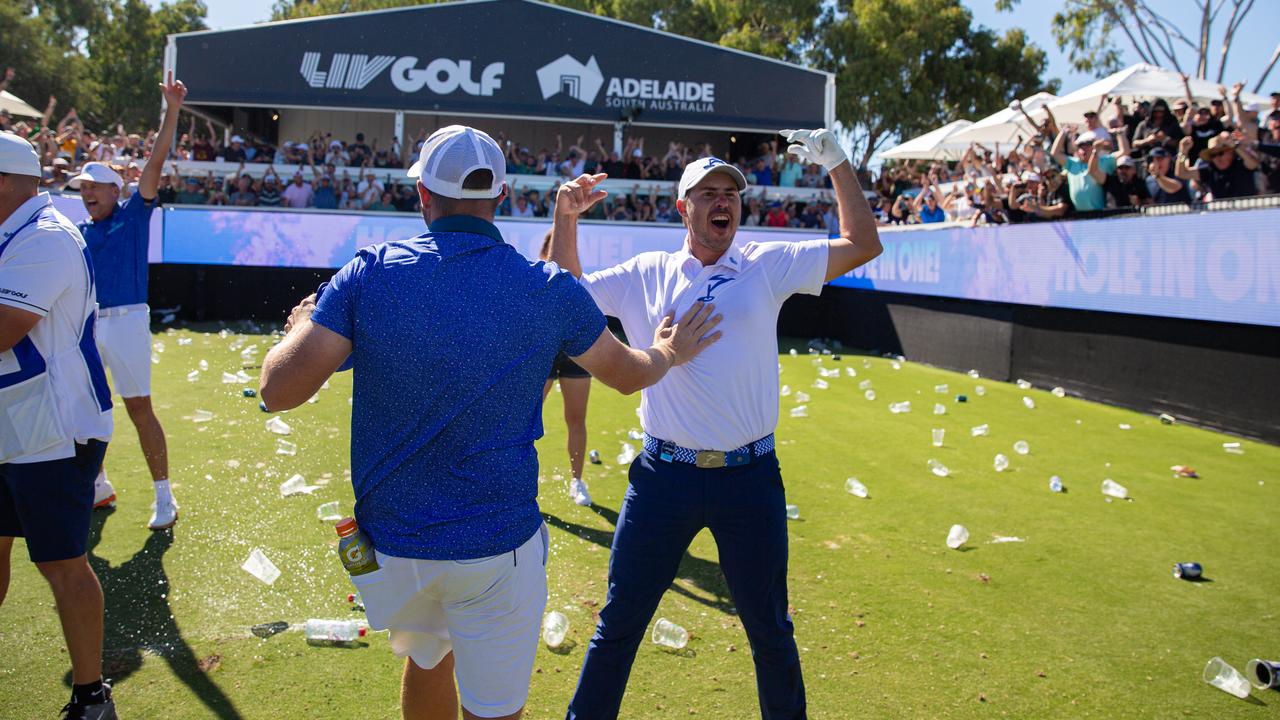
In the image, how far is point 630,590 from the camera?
10.7ft

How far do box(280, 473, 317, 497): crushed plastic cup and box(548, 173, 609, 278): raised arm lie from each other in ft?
13.2

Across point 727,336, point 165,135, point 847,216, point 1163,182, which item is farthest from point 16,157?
point 1163,182

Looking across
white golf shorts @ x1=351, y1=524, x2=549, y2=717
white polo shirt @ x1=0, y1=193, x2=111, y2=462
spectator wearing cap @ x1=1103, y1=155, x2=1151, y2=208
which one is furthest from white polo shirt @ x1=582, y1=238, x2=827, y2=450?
spectator wearing cap @ x1=1103, y1=155, x2=1151, y2=208

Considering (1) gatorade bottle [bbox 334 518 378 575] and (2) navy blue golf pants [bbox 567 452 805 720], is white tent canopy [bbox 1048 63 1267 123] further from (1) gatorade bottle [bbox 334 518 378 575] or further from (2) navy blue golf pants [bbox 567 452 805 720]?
(1) gatorade bottle [bbox 334 518 378 575]

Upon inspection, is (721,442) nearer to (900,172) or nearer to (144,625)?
(144,625)

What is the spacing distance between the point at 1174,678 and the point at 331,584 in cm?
436

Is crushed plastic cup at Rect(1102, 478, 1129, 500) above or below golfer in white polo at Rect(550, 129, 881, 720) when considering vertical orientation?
below

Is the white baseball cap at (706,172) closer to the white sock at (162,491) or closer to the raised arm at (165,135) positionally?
the raised arm at (165,135)

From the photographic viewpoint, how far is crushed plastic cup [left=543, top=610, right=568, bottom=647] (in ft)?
14.4

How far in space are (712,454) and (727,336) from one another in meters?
0.45

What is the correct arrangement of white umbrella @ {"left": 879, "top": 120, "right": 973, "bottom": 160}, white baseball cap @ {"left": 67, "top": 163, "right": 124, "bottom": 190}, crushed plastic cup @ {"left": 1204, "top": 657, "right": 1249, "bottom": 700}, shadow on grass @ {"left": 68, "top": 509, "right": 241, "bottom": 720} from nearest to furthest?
shadow on grass @ {"left": 68, "top": 509, "right": 241, "bottom": 720}
crushed plastic cup @ {"left": 1204, "top": 657, "right": 1249, "bottom": 700}
white baseball cap @ {"left": 67, "top": 163, "right": 124, "bottom": 190}
white umbrella @ {"left": 879, "top": 120, "right": 973, "bottom": 160}

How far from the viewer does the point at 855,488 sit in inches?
288

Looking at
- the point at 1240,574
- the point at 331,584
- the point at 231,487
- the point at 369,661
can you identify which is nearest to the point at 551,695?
the point at 369,661

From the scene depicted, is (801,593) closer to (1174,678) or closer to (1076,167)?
(1174,678)
